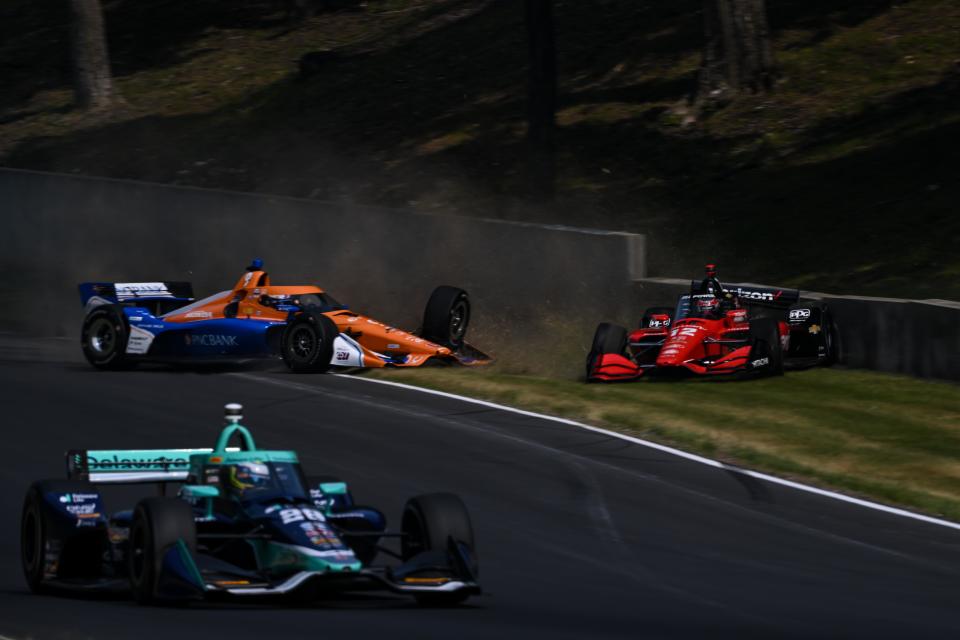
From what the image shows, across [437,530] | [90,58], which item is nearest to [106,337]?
[437,530]

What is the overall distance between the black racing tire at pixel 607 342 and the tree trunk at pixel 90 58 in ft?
66.5

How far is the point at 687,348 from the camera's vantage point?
765 inches

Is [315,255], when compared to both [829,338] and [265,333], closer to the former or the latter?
[265,333]

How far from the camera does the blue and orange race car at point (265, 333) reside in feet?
63.8

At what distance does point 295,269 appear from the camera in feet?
76.3

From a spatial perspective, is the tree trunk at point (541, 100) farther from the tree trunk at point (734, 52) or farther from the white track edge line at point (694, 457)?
the white track edge line at point (694, 457)

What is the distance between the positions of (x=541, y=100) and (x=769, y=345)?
30.3ft

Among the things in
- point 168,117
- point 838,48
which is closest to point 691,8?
point 838,48

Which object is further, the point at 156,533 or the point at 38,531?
the point at 38,531

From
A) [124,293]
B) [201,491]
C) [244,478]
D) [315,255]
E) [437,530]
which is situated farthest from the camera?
[315,255]

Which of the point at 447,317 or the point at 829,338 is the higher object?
the point at 447,317

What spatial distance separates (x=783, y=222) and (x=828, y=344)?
5.69 metres

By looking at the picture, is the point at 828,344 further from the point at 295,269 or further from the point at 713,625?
the point at 713,625

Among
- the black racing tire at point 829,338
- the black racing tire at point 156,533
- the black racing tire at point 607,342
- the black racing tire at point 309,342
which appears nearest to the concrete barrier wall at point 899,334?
the black racing tire at point 829,338
